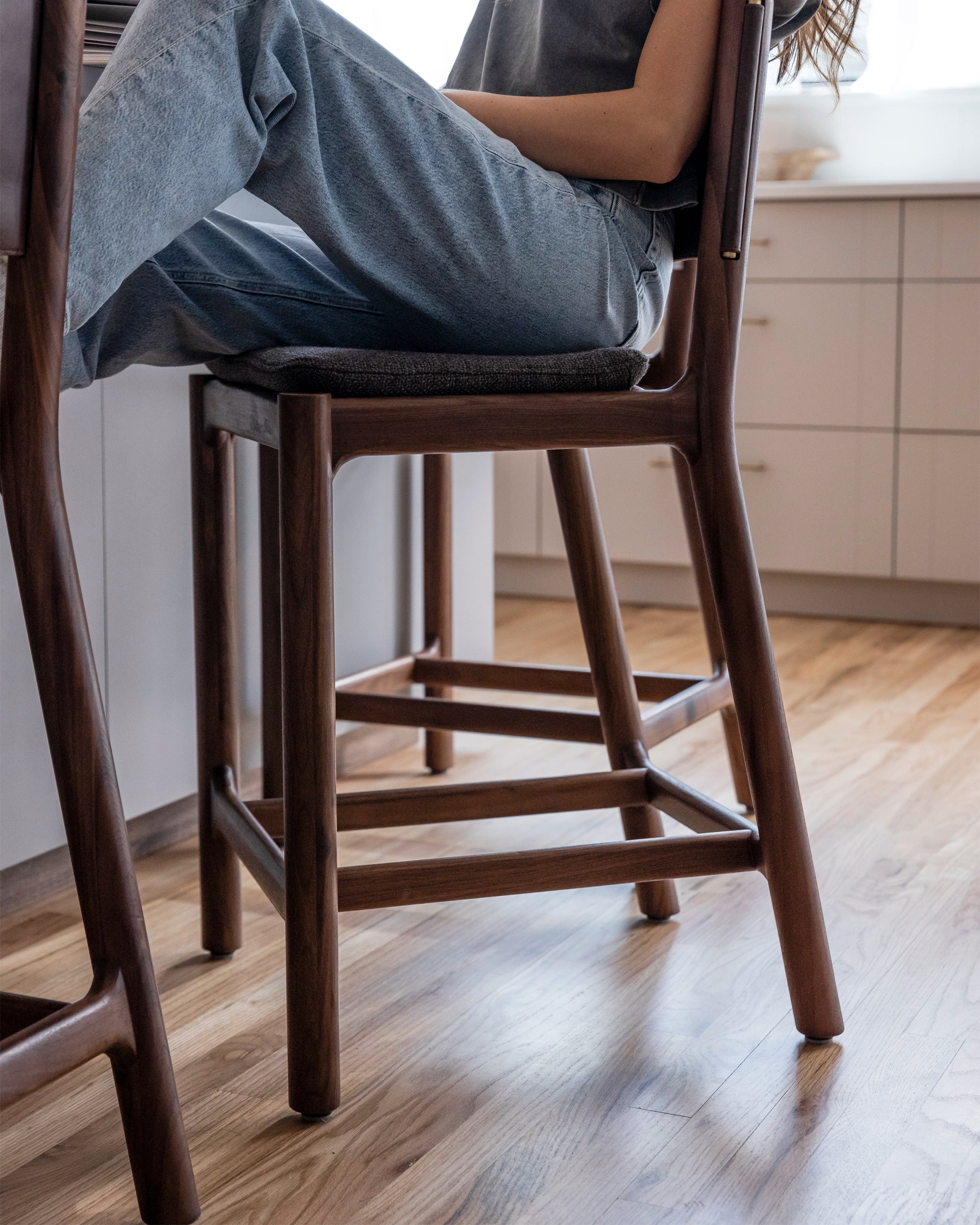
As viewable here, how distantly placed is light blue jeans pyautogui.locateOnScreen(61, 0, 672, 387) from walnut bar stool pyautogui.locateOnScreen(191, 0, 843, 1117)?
0.15 ft

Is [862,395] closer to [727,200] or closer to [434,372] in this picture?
[727,200]

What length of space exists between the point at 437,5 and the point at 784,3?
259cm

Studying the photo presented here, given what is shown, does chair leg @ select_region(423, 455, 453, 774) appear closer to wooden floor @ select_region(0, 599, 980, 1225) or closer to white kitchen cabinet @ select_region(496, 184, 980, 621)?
wooden floor @ select_region(0, 599, 980, 1225)

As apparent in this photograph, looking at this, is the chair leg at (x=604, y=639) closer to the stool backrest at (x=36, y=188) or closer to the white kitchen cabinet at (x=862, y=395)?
the stool backrest at (x=36, y=188)

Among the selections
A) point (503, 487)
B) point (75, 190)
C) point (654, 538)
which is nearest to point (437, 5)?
point (503, 487)

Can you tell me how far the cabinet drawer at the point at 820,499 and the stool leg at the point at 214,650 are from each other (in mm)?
1868

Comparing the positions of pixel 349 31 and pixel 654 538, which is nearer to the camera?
pixel 349 31

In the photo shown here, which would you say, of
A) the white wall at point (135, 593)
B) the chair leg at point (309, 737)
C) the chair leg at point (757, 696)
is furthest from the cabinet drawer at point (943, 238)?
the chair leg at point (309, 737)

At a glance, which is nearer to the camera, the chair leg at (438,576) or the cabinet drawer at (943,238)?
the chair leg at (438,576)

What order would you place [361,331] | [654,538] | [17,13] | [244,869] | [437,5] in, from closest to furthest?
[17,13] → [361,331] → [244,869] → [654,538] → [437,5]

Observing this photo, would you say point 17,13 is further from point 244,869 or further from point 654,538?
point 654,538

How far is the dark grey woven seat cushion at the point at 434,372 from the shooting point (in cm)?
95

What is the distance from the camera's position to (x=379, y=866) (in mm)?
996

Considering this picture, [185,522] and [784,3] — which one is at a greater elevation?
[784,3]
